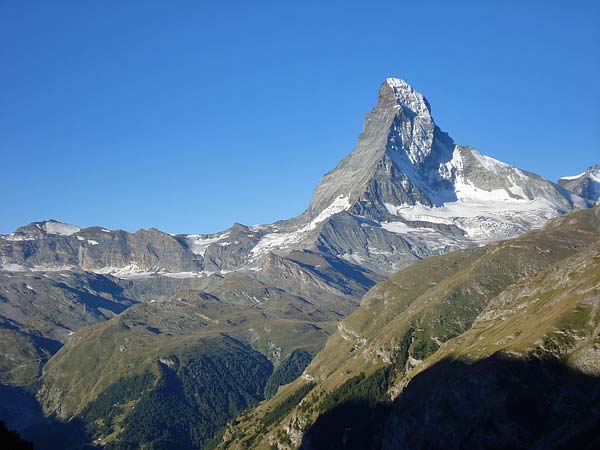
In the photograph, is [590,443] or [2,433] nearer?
[2,433]

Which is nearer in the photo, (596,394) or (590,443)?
(590,443)

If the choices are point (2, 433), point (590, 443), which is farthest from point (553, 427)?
point (2, 433)

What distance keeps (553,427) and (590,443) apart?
117ft

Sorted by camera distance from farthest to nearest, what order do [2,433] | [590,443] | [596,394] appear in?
[596,394] → [590,443] → [2,433]

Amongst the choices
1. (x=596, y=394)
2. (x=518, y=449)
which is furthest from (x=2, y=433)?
A: (x=596, y=394)

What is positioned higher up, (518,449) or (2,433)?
(2,433)

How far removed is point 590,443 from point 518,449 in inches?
1517

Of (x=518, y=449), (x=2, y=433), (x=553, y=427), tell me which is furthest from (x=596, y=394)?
(x=2, y=433)

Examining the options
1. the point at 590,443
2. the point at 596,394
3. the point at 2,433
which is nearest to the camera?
the point at 2,433

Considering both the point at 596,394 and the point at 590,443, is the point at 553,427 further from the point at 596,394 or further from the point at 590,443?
the point at 590,443

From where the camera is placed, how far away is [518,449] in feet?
653

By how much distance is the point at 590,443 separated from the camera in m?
164

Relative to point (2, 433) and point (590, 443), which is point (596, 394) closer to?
point (590, 443)

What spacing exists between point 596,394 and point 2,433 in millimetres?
164128
